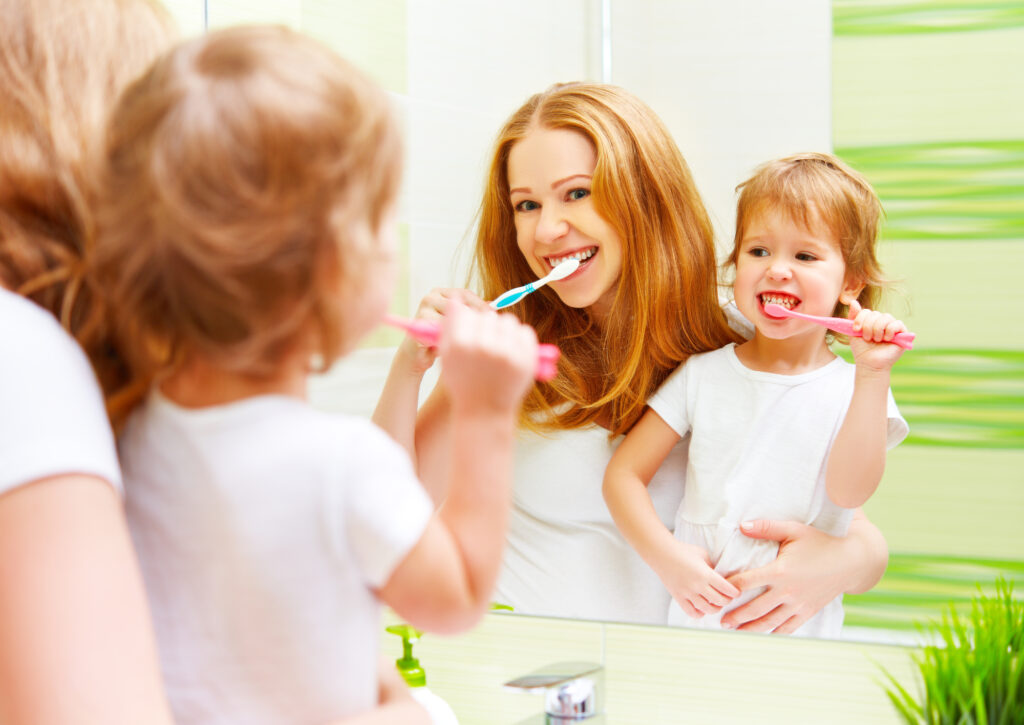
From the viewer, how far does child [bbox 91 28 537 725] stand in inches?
16.5

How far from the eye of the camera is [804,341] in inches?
34.4

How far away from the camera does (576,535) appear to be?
979mm

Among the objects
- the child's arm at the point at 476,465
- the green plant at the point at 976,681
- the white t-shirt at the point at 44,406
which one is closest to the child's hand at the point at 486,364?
the child's arm at the point at 476,465

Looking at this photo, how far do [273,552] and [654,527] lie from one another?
55cm

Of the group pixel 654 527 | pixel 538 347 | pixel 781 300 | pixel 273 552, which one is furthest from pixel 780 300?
pixel 273 552

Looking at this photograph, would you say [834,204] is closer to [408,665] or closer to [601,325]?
[601,325]

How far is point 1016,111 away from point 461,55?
51 centimetres

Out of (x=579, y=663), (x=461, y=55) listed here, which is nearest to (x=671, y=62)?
Result: (x=461, y=55)

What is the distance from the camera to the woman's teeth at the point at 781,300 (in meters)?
0.87

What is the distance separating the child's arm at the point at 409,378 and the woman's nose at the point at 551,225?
0.32 ft

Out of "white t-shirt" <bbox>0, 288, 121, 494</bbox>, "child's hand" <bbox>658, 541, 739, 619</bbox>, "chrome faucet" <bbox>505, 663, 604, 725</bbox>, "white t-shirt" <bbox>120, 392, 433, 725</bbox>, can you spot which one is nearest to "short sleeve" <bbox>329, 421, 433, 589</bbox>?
"white t-shirt" <bbox>120, 392, 433, 725</bbox>

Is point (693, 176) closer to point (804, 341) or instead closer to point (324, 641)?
point (804, 341)

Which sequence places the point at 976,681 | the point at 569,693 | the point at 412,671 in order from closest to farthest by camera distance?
1. the point at 976,681
2. the point at 569,693
3. the point at 412,671

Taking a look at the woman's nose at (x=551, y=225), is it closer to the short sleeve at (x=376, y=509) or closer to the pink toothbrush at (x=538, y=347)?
the pink toothbrush at (x=538, y=347)
